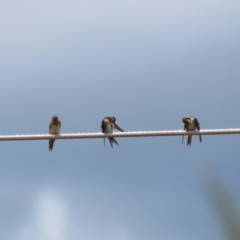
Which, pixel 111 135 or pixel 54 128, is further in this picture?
pixel 54 128

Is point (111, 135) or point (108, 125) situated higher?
point (108, 125)

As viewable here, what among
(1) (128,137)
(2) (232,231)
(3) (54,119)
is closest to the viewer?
(2) (232,231)

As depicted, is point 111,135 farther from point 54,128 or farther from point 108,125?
point 54,128

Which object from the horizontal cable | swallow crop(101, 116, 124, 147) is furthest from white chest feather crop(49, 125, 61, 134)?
the horizontal cable

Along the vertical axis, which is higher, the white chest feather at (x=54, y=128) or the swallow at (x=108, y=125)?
the swallow at (x=108, y=125)

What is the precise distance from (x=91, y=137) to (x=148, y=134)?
43.1 inches

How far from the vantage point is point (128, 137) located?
381 inches

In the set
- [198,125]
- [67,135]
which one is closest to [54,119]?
[198,125]

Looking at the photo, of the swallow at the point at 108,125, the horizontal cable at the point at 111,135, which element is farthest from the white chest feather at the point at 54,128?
the horizontal cable at the point at 111,135

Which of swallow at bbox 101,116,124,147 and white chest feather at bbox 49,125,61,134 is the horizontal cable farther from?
white chest feather at bbox 49,125,61,134

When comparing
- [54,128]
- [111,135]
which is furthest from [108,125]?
[111,135]

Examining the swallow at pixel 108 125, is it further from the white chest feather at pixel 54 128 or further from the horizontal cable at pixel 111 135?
the horizontal cable at pixel 111 135

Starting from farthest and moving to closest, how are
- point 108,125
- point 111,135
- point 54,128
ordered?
point 54,128 → point 108,125 → point 111,135

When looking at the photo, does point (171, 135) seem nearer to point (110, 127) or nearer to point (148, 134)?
point (148, 134)
